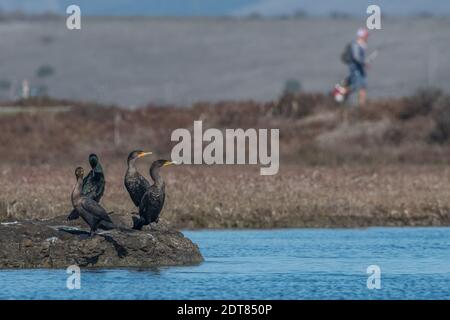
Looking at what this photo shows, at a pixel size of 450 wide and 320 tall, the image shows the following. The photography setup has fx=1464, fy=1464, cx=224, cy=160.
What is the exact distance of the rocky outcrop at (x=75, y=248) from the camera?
80.3 ft

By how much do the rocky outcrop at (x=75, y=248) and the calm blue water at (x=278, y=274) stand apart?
1.27ft

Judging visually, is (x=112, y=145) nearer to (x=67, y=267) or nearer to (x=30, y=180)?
(x=30, y=180)

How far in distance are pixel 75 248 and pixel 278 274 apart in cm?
342

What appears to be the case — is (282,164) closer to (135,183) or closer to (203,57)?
(135,183)

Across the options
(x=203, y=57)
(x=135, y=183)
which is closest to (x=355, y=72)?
(x=135, y=183)

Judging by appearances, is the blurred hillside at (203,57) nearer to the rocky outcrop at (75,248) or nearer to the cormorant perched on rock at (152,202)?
the cormorant perched on rock at (152,202)

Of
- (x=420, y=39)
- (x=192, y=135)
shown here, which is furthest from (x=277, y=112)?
(x=420, y=39)

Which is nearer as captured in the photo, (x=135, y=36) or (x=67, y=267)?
(x=67, y=267)

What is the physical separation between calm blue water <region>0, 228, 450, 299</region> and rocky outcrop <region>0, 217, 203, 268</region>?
387 millimetres

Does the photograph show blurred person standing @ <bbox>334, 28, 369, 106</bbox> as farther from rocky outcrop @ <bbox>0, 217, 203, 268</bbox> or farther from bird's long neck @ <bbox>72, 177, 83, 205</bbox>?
bird's long neck @ <bbox>72, 177, 83, 205</bbox>

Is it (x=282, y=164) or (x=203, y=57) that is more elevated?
(x=203, y=57)

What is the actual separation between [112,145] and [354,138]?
797 centimetres

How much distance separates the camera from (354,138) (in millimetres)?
47938

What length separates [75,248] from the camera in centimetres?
2452
